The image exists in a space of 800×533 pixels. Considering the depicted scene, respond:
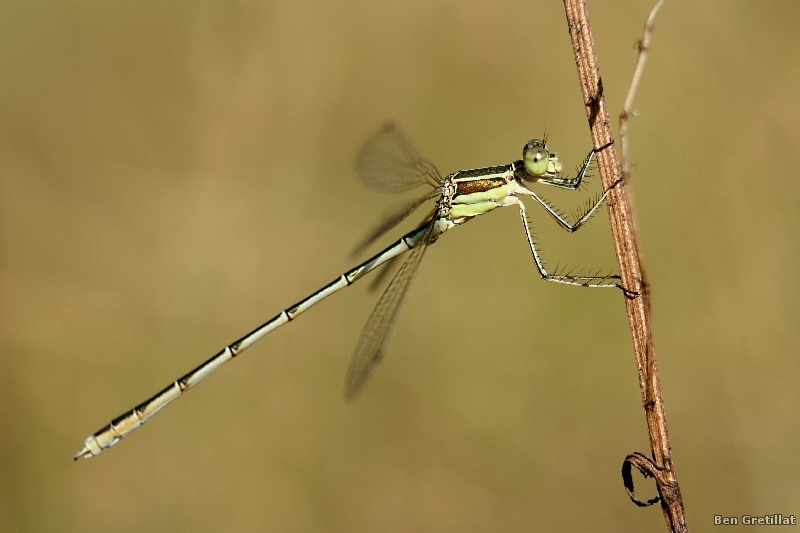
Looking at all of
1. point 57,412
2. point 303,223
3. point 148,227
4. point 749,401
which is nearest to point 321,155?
point 303,223

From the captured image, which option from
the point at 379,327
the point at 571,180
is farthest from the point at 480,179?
the point at 379,327

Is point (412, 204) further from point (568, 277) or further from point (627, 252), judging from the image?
point (627, 252)

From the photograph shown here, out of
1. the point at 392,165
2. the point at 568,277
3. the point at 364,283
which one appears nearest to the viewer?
the point at 568,277

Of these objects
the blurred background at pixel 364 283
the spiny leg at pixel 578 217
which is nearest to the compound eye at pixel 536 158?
the spiny leg at pixel 578 217

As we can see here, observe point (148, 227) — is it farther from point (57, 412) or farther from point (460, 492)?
point (460, 492)

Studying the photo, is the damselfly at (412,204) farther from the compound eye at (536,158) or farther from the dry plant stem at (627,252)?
the dry plant stem at (627,252)

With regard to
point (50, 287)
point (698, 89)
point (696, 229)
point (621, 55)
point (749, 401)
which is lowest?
point (749, 401)
